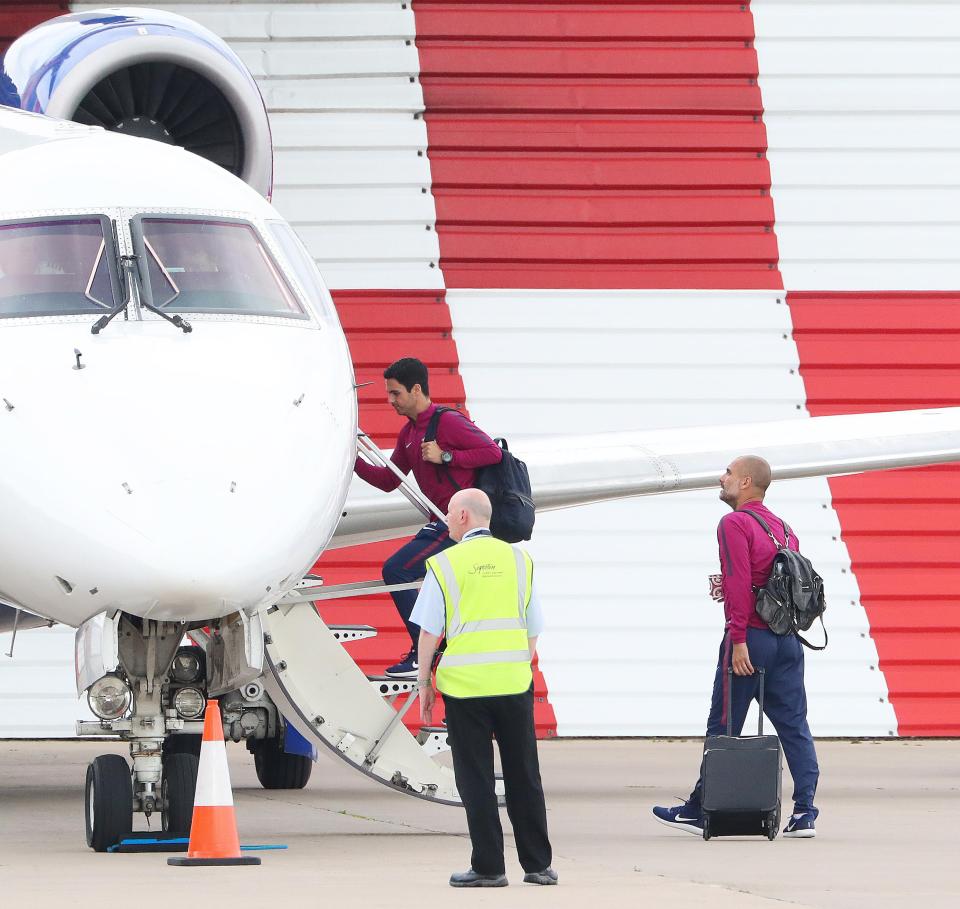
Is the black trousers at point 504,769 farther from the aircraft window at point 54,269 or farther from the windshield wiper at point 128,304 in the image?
the aircraft window at point 54,269

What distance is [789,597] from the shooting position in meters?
8.52

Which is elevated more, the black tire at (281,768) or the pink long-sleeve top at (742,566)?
the pink long-sleeve top at (742,566)

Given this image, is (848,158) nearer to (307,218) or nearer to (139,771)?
(307,218)

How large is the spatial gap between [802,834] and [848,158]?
9969mm

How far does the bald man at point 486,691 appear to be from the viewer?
649cm

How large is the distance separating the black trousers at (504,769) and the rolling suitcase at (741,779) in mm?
1772

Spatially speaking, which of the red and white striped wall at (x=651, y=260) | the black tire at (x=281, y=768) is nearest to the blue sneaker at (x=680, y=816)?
the black tire at (x=281, y=768)

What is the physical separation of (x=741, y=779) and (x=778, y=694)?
1.97ft

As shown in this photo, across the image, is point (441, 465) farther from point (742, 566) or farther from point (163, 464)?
point (163, 464)

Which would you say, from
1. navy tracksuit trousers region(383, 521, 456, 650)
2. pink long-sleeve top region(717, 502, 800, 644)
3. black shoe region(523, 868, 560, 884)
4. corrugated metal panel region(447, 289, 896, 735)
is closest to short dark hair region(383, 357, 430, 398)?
navy tracksuit trousers region(383, 521, 456, 650)

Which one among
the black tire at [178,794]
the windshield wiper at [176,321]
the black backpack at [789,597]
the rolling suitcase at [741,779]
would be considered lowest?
the rolling suitcase at [741,779]

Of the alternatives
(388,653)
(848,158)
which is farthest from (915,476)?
(388,653)

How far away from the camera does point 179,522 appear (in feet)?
21.7

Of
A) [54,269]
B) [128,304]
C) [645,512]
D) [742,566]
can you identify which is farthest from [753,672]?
[645,512]
